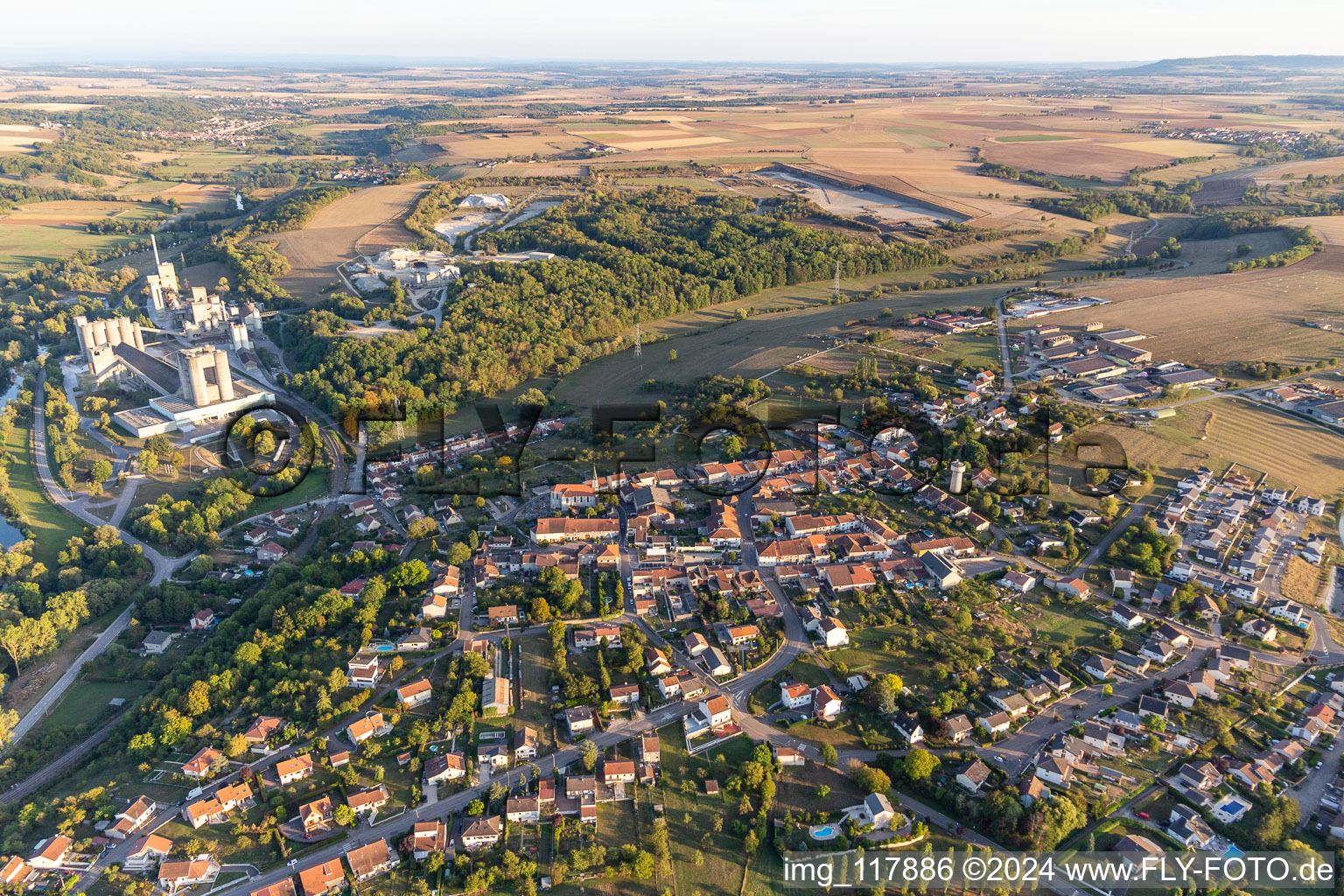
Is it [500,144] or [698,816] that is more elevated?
[500,144]

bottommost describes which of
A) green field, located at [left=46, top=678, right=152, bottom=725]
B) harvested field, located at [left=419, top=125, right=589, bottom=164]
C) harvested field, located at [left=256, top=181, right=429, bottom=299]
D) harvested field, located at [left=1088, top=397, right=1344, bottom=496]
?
green field, located at [left=46, top=678, right=152, bottom=725]

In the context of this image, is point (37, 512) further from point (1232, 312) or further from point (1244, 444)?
point (1232, 312)

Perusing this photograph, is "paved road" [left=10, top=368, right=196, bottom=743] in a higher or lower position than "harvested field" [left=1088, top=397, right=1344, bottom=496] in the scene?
lower

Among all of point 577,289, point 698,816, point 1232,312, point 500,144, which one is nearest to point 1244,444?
point 1232,312

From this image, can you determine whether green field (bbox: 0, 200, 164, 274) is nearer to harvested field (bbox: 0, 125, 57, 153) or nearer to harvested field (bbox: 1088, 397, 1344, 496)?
harvested field (bbox: 0, 125, 57, 153)

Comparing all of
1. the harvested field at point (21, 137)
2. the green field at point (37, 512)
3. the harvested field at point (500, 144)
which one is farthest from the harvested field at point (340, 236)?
the harvested field at point (21, 137)

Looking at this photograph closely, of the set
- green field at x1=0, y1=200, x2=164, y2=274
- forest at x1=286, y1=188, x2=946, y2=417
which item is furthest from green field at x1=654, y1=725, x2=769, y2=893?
green field at x1=0, y1=200, x2=164, y2=274

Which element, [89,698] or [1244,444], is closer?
[89,698]

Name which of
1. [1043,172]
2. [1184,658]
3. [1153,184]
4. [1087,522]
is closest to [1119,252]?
[1153,184]

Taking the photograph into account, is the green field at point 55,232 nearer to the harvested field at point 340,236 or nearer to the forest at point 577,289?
the harvested field at point 340,236
